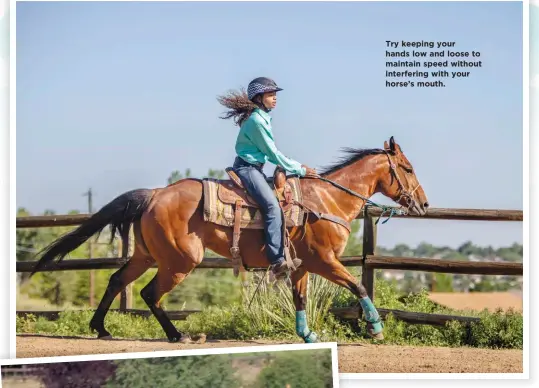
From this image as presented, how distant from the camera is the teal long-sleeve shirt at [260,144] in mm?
7680

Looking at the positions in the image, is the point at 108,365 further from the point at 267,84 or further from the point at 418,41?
the point at 418,41

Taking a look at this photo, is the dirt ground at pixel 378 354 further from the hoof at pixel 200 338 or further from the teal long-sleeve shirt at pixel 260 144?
the teal long-sleeve shirt at pixel 260 144

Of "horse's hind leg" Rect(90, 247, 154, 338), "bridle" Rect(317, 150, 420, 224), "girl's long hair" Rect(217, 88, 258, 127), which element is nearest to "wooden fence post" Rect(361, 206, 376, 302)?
"bridle" Rect(317, 150, 420, 224)

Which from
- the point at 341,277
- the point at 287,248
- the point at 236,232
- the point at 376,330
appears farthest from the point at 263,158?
the point at 376,330

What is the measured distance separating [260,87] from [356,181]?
1.14 metres

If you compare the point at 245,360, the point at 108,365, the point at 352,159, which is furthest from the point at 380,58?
the point at 108,365

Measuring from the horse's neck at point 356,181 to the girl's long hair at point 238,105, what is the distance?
862 millimetres

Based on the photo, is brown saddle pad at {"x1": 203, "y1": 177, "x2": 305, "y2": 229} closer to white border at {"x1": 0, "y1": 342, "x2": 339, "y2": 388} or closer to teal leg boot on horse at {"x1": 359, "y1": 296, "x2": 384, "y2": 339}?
teal leg boot on horse at {"x1": 359, "y1": 296, "x2": 384, "y2": 339}

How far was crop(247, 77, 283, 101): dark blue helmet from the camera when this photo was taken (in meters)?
7.77

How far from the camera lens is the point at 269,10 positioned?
824 centimetres

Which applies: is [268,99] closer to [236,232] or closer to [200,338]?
[236,232]

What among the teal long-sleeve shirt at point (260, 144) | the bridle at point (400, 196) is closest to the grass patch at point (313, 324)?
the bridle at point (400, 196)

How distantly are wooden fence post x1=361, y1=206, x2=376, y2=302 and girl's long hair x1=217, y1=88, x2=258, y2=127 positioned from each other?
139 centimetres

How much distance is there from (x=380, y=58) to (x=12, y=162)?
3141 mm
